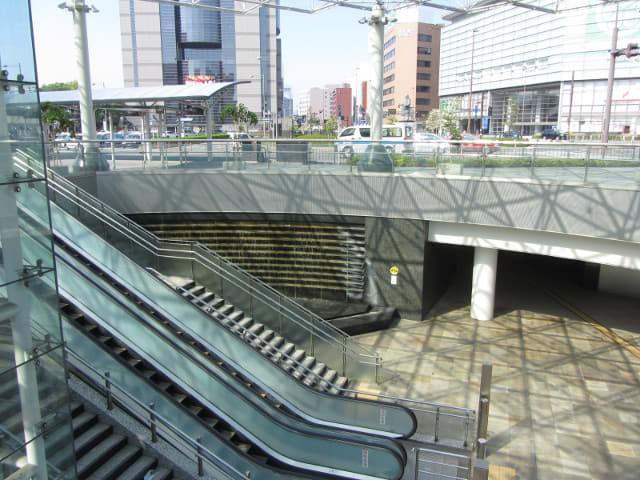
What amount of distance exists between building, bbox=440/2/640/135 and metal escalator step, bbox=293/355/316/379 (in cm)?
4050

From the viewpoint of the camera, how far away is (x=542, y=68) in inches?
2341

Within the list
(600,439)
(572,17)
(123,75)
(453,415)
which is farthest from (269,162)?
(123,75)

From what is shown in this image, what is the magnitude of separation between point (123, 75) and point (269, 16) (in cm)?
2645

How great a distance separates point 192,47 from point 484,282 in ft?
273

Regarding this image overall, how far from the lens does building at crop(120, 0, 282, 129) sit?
265ft

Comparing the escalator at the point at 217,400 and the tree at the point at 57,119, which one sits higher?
the tree at the point at 57,119

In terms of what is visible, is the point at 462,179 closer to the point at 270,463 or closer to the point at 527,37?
the point at 270,463

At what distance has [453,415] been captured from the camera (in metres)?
7.89

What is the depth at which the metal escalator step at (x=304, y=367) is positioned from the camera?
28.6 feet

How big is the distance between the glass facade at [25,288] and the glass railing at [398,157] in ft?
27.6

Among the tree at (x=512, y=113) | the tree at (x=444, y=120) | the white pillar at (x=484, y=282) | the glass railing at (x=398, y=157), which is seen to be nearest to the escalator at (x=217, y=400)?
the glass railing at (x=398, y=157)

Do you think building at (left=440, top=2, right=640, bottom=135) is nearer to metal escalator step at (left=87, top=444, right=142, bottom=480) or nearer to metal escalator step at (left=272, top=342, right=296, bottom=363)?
metal escalator step at (left=272, top=342, right=296, bottom=363)

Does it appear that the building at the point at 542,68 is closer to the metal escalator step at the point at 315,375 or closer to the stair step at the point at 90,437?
→ the metal escalator step at the point at 315,375

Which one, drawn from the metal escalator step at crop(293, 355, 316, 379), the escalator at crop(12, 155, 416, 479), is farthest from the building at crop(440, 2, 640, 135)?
the escalator at crop(12, 155, 416, 479)
